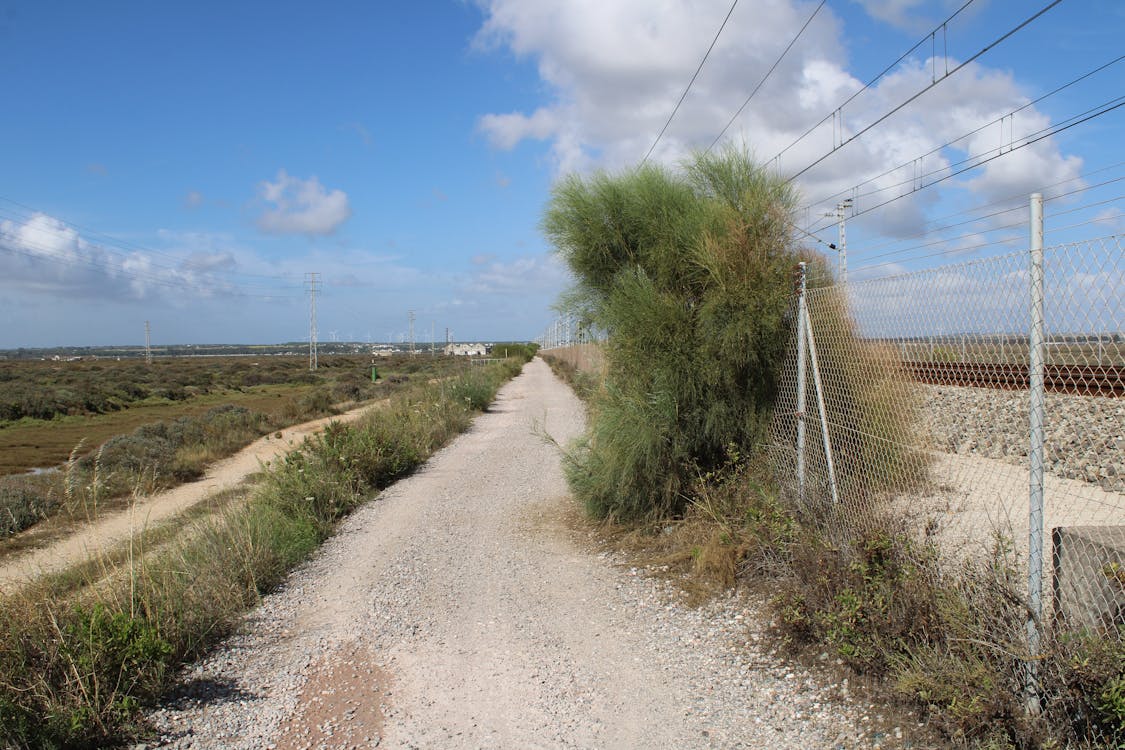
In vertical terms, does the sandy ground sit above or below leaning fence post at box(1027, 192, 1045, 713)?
below

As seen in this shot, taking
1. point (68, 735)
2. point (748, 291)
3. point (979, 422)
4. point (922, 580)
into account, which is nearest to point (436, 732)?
point (68, 735)

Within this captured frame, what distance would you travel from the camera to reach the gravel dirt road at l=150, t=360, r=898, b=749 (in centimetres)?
390

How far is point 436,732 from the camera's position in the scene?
3.94 metres

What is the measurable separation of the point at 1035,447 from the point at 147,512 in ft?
25.4

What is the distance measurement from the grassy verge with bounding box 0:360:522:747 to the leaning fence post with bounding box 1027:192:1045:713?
4.20m

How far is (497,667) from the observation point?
15.5 ft

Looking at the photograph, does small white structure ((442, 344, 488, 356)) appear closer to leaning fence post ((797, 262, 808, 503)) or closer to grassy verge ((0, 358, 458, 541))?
grassy verge ((0, 358, 458, 541))

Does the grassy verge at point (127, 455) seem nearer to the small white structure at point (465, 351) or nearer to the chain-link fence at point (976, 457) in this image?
the chain-link fence at point (976, 457)

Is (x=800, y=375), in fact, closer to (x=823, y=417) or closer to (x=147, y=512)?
(x=823, y=417)

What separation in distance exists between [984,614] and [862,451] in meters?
2.30

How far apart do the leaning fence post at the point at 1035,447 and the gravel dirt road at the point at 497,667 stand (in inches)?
29.6

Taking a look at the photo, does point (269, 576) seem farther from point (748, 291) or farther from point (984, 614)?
point (984, 614)

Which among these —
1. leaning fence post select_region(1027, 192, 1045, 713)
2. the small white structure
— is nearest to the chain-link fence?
leaning fence post select_region(1027, 192, 1045, 713)

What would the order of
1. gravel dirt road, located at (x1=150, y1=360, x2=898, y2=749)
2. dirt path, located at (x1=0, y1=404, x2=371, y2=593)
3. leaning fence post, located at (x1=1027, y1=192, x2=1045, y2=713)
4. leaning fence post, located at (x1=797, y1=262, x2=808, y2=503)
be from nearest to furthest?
leaning fence post, located at (x1=1027, y1=192, x2=1045, y2=713), gravel dirt road, located at (x1=150, y1=360, x2=898, y2=749), leaning fence post, located at (x1=797, y1=262, x2=808, y2=503), dirt path, located at (x1=0, y1=404, x2=371, y2=593)
